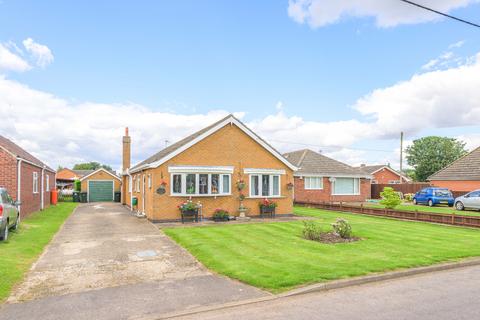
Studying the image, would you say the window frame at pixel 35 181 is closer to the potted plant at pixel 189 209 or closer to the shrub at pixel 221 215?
the potted plant at pixel 189 209

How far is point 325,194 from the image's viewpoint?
3438 cm

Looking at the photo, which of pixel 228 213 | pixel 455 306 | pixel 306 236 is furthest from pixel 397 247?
pixel 228 213

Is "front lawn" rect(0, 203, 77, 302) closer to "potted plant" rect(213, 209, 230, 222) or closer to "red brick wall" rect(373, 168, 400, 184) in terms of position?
"potted plant" rect(213, 209, 230, 222)

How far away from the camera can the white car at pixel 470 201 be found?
2462cm

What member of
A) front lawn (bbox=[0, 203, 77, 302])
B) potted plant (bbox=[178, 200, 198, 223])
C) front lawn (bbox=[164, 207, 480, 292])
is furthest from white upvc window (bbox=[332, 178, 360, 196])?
front lawn (bbox=[0, 203, 77, 302])

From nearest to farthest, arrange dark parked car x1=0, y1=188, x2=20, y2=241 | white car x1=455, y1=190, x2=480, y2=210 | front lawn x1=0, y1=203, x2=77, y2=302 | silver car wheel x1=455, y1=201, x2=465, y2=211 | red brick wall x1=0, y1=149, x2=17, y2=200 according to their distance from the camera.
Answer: front lawn x1=0, y1=203, x2=77, y2=302
dark parked car x1=0, y1=188, x2=20, y2=241
red brick wall x1=0, y1=149, x2=17, y2=200
white car x1=455, y1=190, x2=480, y2=210
silver car wheel x1=455, y1=201, x2=465, y2=211

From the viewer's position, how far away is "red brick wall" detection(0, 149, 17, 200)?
17.6m

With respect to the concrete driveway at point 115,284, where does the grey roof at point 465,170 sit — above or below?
above

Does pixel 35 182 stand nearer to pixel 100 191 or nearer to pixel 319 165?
pixel 100 191

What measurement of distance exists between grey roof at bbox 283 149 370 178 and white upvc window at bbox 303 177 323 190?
61 centimetres

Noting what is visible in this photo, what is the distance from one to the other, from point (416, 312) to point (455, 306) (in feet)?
2.90

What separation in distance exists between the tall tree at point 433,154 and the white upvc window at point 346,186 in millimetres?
41672

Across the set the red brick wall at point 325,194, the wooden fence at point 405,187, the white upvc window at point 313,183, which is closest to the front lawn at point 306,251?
the red brick wall at point 325,194

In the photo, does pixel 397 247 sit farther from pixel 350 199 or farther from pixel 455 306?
pixel 350 199
